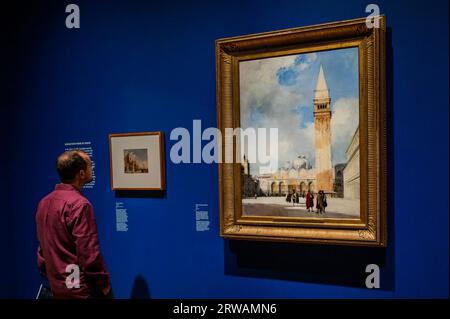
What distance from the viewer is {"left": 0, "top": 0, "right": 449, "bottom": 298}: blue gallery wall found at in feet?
4.84

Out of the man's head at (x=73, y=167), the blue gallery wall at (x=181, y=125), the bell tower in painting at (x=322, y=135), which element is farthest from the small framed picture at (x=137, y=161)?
the bell tower in painting at (x=322, y=135)

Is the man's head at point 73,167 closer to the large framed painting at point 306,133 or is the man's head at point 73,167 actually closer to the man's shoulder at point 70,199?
the man's shoulder at point 70,199

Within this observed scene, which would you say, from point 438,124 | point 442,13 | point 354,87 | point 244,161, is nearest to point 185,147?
point 244,161

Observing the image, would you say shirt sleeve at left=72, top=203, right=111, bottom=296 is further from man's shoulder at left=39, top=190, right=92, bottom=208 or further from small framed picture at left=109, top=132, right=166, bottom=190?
small framed picture at left=109, top=132, right=166, bottom=190

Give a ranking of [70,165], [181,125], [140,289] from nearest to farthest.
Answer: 1. [70,165]
2. [181,125]
3. [140,289]

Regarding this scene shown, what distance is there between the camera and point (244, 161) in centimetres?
170

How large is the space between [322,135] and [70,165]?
1.17 meters

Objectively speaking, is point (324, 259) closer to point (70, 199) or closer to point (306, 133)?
point (306, 133)

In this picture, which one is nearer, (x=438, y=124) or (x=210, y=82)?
(x=438, y=124)

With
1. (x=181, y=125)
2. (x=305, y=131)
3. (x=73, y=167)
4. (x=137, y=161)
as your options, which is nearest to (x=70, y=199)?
(x=73, y=167)

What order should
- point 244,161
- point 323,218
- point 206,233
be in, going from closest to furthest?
point 323,218, point 244,161, point 206,233

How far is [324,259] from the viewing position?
64.5 inches
